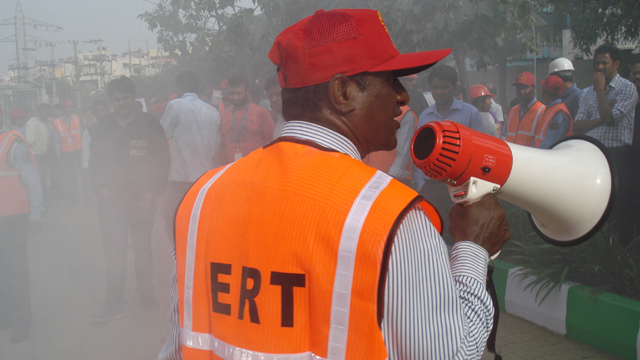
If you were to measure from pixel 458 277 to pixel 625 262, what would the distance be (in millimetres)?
2799

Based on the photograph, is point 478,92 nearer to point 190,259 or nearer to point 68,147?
point 190,259

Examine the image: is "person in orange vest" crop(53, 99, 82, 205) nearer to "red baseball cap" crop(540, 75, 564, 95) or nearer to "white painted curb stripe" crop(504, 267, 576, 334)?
"red baseball cap" crop(540, 75, 564, 95)

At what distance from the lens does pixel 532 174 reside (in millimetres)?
1511

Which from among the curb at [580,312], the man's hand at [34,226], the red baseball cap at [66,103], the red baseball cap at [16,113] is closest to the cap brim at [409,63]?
the curb at [580,312]

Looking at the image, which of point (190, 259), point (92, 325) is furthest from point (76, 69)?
point (190, 259)

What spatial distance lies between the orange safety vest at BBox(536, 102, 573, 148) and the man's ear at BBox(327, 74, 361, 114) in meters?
3.97

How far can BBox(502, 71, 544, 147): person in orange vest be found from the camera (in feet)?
15.8

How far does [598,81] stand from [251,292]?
3993mm

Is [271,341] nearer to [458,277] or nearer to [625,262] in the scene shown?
[458,277]

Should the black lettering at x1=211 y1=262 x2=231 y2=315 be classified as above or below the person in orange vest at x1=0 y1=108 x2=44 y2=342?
above

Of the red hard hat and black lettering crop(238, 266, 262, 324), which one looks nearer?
black lettering crop(238, 266, 262, 324)

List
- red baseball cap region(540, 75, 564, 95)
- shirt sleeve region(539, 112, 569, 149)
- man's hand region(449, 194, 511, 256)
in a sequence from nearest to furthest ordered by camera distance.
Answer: man's hand region(449, 194, 511, 256) → shirt sleeve region(539, 112, 569, 149) → red baseball cap region(540, 75, 564, 95)

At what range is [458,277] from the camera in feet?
3.38

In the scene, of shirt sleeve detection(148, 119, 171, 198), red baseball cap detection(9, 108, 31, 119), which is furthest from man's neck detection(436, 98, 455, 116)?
red baseball cap detection(9, 108, 31, 119)
